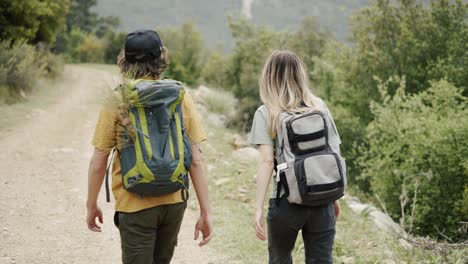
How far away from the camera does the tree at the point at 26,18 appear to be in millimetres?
14695

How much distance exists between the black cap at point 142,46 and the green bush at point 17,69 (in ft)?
37.6

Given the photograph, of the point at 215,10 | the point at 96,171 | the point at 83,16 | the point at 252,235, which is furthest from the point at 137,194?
the point at 215,10

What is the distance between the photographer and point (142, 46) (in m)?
2.61

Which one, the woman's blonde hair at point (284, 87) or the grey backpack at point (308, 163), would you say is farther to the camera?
the woman's blonde hair at point (284, 87)

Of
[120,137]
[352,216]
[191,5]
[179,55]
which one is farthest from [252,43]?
[191,5]

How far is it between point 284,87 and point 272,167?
0.51 metres

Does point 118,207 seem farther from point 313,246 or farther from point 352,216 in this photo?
point 352,216

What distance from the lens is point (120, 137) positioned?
255cm

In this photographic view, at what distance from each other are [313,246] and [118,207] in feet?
3.92

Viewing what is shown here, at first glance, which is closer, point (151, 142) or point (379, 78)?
point (151, 142)

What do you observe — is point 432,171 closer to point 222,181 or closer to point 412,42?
point 222,181

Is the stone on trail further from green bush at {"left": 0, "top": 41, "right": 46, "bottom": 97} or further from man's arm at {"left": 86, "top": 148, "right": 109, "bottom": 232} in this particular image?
green bush at {"left": 0, "top": 41, "right": 46, "bottom": 97}

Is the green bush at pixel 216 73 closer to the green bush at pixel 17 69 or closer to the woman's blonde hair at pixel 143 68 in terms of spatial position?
the green bush at pixel 17 69

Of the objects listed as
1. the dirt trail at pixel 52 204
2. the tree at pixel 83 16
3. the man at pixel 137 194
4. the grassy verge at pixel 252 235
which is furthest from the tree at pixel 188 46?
the man at pixel 137 194
